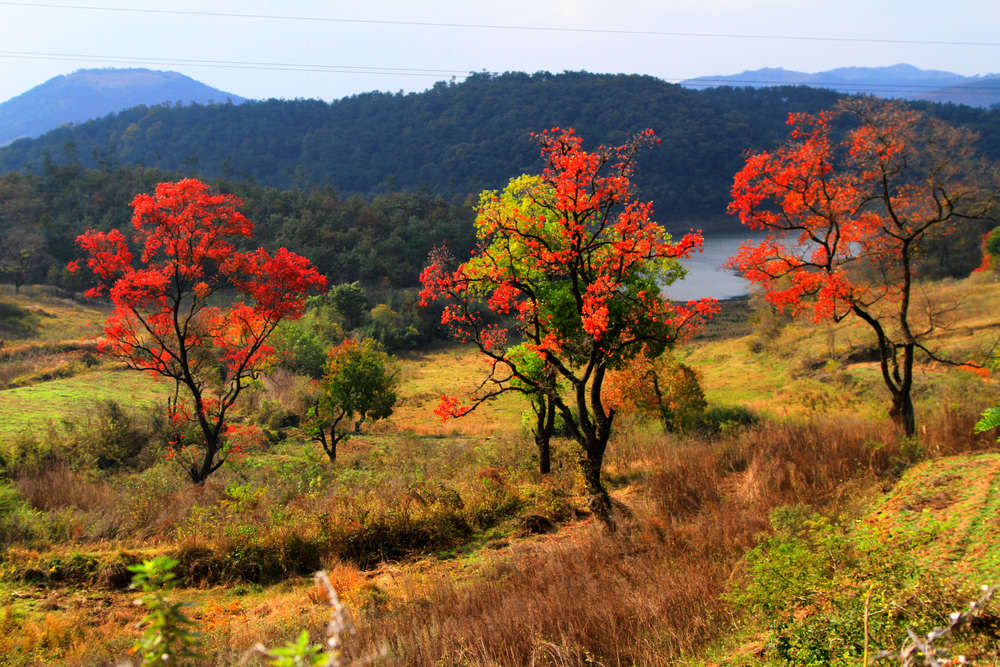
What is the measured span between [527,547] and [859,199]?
952cm

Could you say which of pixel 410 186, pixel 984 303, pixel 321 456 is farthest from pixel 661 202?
pixel 321 456

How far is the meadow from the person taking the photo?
4020mm

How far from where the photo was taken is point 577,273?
944 cm

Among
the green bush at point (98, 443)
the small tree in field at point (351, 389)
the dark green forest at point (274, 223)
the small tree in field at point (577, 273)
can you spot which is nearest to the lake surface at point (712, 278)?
the dark green forest at point (274, 223)

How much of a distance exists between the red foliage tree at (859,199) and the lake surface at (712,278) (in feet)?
144

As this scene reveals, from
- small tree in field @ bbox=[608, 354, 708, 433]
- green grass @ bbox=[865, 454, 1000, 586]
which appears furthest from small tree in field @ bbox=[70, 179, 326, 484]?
green grass @ bbox=[865, 454, 1000, 586]

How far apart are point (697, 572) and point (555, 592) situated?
128 cm

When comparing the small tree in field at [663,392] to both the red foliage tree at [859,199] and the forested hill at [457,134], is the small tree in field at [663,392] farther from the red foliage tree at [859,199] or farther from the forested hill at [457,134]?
the forested hill at [457,134]

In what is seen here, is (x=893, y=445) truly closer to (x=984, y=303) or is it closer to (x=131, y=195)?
(x=984, y=303)

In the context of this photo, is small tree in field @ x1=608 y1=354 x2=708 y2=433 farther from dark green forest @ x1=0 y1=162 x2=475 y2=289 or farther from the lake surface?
dark green forest @ x1=0 y1=162 x2=475 y2=289

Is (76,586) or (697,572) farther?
(76,586)

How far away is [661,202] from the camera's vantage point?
96.4 meters

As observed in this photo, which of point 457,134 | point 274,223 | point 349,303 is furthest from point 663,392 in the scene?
point 457,134

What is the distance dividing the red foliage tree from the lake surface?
144 ft
